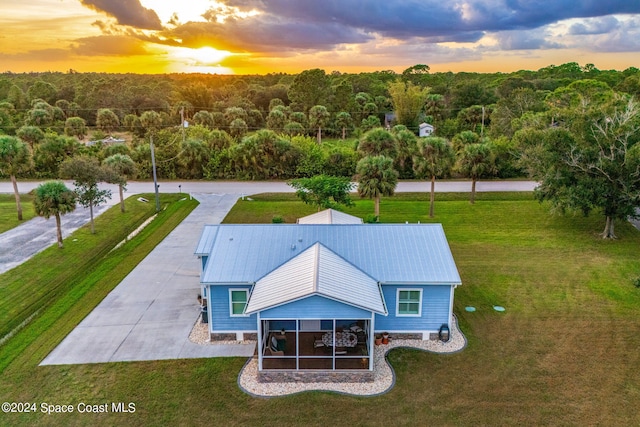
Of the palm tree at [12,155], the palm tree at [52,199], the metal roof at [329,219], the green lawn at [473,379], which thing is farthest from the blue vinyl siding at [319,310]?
the palm tree at [12,155]

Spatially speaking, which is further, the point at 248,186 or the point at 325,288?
the point at 248,186

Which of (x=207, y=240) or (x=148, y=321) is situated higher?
(x=207, y=240)

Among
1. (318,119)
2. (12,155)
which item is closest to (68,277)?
(12,155)

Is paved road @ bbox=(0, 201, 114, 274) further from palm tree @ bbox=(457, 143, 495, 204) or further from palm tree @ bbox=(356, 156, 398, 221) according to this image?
palm tree @ bbox=(457, 143, 495, 204)

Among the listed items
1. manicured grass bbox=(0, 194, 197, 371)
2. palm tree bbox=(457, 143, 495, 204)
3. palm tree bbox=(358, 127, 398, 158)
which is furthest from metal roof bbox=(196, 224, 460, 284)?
palm tree bbox=(457, 143, 495, 204)

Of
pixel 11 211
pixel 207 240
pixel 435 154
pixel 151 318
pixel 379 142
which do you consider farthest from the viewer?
pixel 11 211

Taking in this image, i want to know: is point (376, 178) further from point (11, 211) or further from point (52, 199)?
point (11, 211)

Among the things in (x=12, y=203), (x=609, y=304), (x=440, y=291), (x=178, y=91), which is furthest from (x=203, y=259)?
(x=178, y=91)
